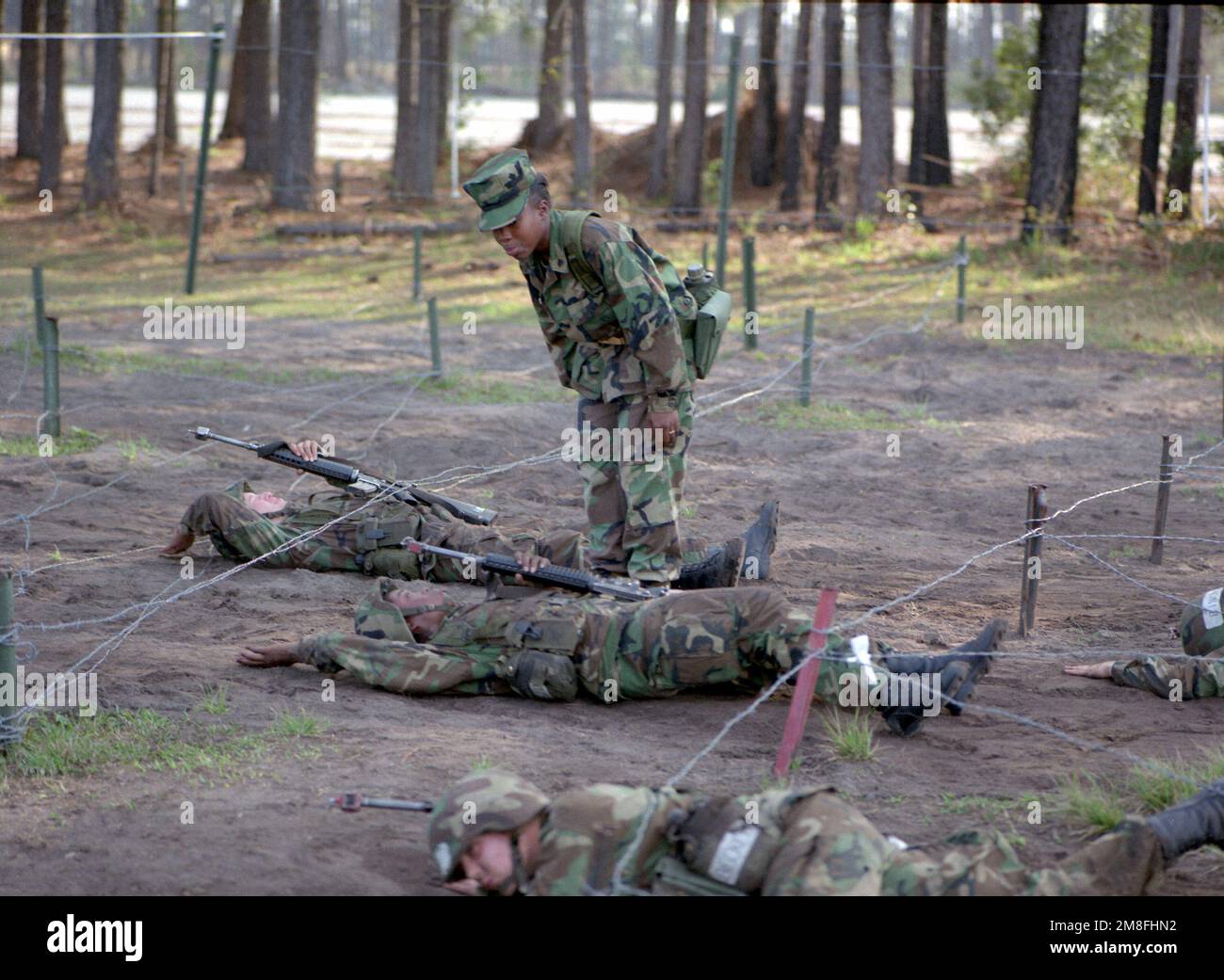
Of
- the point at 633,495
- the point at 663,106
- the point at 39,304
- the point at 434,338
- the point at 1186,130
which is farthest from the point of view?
the point at 663,106

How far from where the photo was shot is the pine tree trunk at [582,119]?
2050 centimetres

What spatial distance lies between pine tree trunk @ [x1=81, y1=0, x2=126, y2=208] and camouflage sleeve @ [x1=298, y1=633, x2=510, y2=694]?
1685 centimetres

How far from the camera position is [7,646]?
4320 millimetres

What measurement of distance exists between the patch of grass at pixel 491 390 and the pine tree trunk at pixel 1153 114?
31.9 feet

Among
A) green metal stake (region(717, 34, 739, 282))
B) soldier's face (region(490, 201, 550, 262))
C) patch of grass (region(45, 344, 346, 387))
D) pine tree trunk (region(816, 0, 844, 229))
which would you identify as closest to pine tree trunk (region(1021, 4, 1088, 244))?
pine tree trunk (region(816, 0, 844, 229))

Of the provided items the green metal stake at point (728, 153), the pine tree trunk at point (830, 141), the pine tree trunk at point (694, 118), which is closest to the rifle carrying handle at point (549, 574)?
the green metal stake at point (728, 153)

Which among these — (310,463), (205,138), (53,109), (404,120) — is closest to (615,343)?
(310,463)

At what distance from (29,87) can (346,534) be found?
20817 mm

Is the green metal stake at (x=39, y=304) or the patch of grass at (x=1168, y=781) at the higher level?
the green metal stake at (x=39, y=304)

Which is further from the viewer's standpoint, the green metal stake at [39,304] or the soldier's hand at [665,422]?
the green metal stake at [39,304]

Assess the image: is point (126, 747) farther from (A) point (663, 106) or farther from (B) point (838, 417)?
(A) point (663, 106)

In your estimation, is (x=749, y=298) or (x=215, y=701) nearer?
(x=215, y=701)

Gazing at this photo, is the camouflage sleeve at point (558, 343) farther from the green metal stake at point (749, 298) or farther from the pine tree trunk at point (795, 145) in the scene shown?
the pine tree trunk at point (795, 145)
